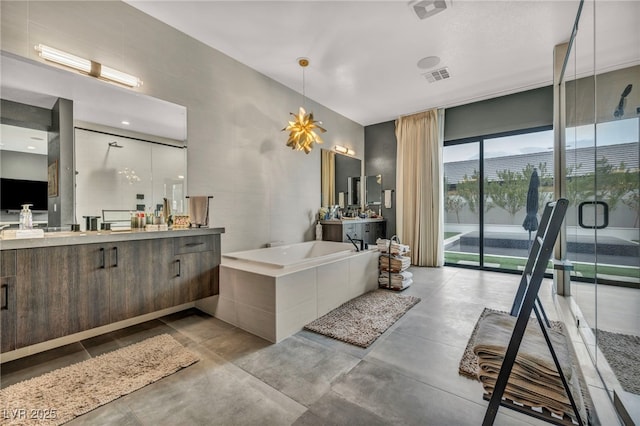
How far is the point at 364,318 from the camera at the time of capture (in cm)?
264

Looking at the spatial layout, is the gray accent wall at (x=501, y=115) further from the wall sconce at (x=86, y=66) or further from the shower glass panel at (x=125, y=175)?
the wall sconce at (x=86, y=66)

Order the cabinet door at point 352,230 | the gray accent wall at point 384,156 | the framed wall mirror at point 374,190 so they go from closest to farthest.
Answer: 1. the cabinet door at point 352,230
2. the gray accent wall at point 384,156
3. the framed wall mirror at point 374,190

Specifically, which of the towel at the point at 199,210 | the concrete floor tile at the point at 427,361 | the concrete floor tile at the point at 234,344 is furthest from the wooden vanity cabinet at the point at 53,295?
the concrete floor tile at the point at 427,361

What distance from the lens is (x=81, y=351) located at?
2.06 meters

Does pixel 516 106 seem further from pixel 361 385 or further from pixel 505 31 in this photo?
pixel 361 385

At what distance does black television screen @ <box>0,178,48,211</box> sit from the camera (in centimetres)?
193

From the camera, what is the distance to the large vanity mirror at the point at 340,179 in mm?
4902

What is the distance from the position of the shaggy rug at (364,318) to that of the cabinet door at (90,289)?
1.59m

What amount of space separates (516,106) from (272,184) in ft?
13.8

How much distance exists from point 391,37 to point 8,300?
386 cm

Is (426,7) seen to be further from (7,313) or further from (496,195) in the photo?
(7,313)

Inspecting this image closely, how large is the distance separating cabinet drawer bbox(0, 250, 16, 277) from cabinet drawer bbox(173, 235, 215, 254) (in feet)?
3.07

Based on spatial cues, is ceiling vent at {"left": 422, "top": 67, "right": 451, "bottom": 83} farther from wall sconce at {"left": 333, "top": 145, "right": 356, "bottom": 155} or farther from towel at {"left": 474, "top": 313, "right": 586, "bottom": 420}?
towel at {"left": 474, "top": 313, "right": 586, "bottom": 420}

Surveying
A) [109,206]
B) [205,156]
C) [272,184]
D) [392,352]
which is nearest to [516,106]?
[272,184]
